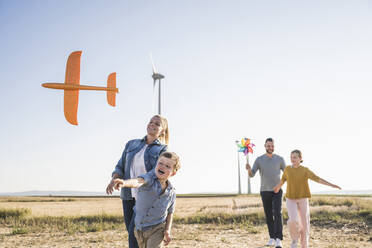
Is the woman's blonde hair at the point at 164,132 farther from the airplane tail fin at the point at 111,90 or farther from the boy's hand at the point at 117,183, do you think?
the airplane tail fin at the point at 111,90

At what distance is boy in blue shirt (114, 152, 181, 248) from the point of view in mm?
3188

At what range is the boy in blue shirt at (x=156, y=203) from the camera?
3.19m

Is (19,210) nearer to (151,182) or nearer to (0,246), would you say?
(0,246)

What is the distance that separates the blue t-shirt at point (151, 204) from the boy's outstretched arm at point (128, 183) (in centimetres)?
16

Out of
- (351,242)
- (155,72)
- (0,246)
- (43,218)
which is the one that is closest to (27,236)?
(0,246)

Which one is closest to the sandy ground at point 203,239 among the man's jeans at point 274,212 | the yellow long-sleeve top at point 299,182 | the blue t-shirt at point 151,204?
the man's jeans at point 274,212

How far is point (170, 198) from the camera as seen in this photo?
11.4ft

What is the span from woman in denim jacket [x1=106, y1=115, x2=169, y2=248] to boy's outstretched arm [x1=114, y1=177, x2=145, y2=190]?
0.74m

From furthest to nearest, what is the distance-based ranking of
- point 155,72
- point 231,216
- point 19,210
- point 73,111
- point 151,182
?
point 155,72, point 19,210, point 231,216, point 73,111, point 151,182

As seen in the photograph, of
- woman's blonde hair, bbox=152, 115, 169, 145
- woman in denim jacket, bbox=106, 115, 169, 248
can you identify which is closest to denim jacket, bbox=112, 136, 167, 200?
woman in denim jacket, bbox=106, 115, 169, 248

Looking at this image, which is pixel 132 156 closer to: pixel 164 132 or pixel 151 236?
pixel 164 132

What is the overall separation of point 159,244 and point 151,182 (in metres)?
0.65

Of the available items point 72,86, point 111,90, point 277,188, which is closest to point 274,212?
point 277,188

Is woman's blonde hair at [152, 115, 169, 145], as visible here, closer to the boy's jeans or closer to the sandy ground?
the boy's jeans
